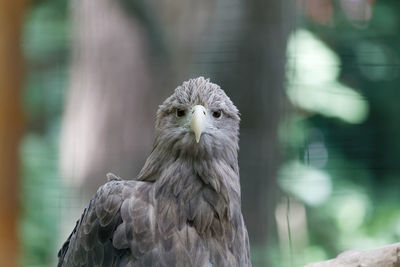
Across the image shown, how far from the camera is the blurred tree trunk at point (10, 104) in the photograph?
317 centimetres

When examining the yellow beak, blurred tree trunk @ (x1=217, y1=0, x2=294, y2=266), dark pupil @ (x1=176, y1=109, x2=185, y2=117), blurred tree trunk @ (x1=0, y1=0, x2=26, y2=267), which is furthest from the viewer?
blurred tree trunk @ (x1=0, y1=0, x2=26, y2=267)

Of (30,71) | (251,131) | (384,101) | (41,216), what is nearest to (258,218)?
(251,131)

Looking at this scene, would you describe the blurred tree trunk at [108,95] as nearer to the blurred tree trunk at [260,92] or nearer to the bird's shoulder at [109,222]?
the blurred tree trunk at [260,92]

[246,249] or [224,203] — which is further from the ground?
[224,203]

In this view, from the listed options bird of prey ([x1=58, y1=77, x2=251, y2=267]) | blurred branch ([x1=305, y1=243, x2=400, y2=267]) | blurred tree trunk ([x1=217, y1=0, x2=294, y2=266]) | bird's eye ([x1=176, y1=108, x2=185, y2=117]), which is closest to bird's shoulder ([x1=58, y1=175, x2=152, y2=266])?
bird of prey ([x1=58, y1=77, x2=251, y2=267])

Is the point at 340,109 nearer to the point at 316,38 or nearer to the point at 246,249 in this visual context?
the point at 316,38

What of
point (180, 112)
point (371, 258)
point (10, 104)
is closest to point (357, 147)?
point (371, 258)

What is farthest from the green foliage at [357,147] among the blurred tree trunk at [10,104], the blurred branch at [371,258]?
the blurred tree trunk at [10,104]

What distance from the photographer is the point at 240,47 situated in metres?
3.09

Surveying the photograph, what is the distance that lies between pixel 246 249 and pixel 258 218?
512mm

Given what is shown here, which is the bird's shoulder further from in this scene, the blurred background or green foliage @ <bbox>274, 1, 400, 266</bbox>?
green foliage @ <bbox>274, 1, 400, 266</bbox>

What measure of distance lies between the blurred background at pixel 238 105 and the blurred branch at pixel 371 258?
0.43 meters

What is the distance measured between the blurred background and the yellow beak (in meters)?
0.71

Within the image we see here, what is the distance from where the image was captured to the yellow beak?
2.33 meters
